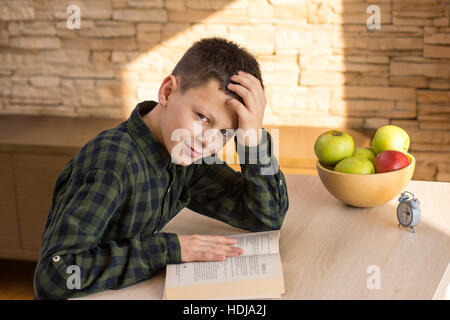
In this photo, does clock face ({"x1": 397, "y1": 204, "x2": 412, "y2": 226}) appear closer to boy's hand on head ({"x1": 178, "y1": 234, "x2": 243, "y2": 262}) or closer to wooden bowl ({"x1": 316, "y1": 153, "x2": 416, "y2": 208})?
wooden bowl ({"x1": 316, "y1": 153, "x2": 416, "y2": 208})

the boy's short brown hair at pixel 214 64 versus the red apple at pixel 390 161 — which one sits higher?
the boy's short brown hair at pixel 214 64

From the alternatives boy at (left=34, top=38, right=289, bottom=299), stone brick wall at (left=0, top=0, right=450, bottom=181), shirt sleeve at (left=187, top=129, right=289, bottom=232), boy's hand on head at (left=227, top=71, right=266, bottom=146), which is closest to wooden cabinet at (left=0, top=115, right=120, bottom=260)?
stone brick wall at (left=0, top=0, right=450, bottom=181)

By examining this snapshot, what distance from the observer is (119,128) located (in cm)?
130

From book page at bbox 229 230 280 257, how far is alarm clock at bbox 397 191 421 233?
301 mm

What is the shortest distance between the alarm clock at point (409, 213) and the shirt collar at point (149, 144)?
566 millimetres

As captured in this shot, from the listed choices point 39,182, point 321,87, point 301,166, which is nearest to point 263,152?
point 301,166

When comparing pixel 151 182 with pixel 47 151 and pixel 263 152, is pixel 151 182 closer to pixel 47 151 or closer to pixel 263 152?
pixel 263 152

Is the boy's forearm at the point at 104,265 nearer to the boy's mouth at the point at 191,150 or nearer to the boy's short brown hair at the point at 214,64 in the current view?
the boy's mouth at the point at 191,150

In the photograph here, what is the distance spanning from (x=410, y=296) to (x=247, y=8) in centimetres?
192

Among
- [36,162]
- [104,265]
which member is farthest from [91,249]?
[36,162]

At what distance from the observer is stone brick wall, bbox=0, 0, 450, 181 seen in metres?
2.62

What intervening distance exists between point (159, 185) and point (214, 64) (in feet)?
0.98

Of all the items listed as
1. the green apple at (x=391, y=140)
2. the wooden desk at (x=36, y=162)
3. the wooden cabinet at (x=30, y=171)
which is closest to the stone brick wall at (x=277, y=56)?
the wooden desk at (x=36, y=162)

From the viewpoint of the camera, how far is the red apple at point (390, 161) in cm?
146
